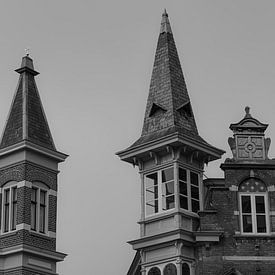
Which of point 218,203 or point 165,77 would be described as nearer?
point 218,203

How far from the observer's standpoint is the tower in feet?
123

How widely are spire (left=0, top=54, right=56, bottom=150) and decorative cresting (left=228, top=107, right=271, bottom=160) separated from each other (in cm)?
943

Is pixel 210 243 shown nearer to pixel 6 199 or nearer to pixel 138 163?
pixel 138 163

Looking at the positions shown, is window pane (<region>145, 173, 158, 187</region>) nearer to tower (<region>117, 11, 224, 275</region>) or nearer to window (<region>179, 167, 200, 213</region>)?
tower (<region>117, 11, 224, 275</region>)

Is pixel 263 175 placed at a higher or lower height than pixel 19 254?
higher

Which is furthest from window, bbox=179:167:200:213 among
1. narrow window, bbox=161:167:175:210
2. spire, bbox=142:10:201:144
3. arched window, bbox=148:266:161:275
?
arched window, bbox=148:266:161:275

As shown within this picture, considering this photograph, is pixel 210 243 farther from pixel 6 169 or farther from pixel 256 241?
pixel 6 169

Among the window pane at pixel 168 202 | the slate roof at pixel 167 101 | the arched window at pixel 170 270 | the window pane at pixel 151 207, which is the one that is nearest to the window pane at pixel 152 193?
the window pane at pixel 151 207

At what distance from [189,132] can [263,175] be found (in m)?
4.06

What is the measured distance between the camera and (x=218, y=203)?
38062mm

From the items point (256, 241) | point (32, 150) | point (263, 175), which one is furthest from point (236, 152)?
point (32, 150)

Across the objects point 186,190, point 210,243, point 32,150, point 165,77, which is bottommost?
point 210,243

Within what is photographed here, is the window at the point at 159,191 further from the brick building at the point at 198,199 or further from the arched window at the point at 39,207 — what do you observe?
the arched window at the point at 39,207

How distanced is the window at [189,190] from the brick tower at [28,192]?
6890mm
